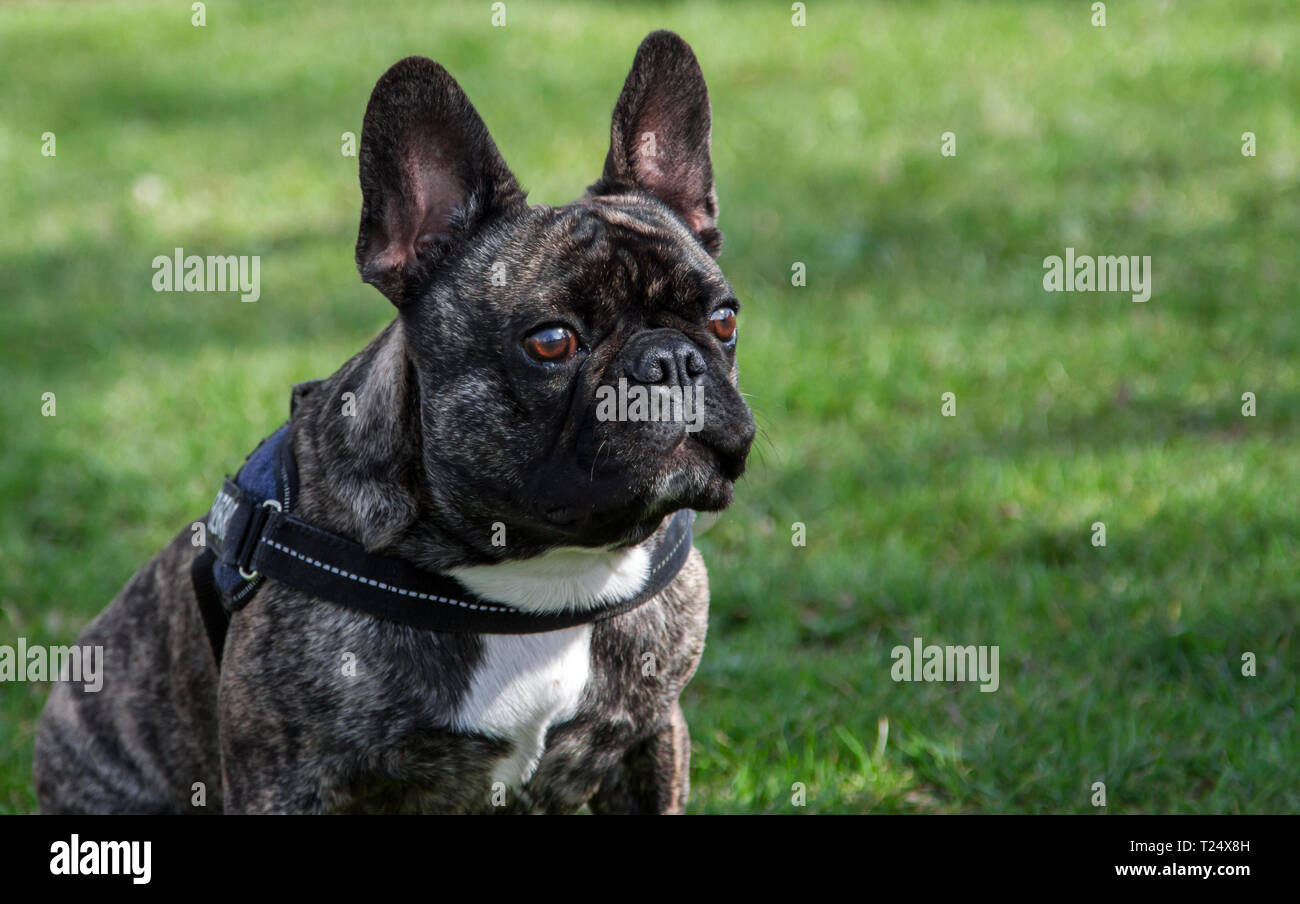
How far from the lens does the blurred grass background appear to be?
4207 millimetres

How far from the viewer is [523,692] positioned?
3119 mm

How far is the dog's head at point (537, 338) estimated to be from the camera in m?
2.89

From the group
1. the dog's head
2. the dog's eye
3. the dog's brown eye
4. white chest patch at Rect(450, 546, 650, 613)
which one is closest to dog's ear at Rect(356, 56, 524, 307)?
the dog's head

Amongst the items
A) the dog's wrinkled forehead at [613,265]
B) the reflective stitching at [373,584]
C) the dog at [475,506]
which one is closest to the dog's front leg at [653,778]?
the dog at [475,506]

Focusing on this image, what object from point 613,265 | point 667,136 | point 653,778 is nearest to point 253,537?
point 613,265

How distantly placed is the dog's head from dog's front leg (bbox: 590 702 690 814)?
0.66m

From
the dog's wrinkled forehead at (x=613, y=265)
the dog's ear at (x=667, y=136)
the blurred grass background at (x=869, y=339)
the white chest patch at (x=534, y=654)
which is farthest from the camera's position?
the blurred grass background at (x=869, y=339)

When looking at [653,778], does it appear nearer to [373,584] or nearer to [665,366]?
[373,584]

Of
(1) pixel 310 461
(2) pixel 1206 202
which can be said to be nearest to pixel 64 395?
(1) pixel 310 461

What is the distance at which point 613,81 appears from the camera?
376 inches

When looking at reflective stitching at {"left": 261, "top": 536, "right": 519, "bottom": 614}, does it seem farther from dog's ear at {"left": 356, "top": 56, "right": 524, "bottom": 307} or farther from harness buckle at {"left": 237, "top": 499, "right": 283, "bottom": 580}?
dog's ear at {"left": 356, "top": 56, "right": 524, "bottom": 307}

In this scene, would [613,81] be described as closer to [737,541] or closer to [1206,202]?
[1206,202]

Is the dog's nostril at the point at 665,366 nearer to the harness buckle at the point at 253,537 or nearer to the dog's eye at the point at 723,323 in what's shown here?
the dog's eye at the point at 723,323
